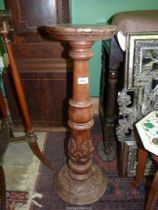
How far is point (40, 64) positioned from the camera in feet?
5.20

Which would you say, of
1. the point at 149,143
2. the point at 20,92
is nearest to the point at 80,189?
the point at 149,143

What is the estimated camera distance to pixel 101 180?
134 cm

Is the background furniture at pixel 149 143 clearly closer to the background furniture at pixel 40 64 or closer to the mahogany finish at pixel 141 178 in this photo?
the mahogany finish at pixel 141 178

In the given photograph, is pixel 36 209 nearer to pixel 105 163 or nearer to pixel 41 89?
pixel 105 163

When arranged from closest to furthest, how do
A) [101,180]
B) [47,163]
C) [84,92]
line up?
[84,92] < [101,180] < [47,163]

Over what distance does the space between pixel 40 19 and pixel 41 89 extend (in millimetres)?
517

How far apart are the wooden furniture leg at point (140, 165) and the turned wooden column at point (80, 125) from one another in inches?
7.9

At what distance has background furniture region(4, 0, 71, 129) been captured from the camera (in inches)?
54.8

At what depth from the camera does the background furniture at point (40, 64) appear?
4.57 feet

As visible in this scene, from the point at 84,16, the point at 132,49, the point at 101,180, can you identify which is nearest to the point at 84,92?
the point at 132,49

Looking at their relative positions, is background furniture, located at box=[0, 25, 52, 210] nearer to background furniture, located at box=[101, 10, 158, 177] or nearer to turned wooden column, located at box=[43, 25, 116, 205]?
turned wooden column, located at box=[43, 25, 116, 205]

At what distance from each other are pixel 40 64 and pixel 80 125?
740 millimetres

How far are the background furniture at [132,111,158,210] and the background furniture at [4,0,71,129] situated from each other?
74 centimetres

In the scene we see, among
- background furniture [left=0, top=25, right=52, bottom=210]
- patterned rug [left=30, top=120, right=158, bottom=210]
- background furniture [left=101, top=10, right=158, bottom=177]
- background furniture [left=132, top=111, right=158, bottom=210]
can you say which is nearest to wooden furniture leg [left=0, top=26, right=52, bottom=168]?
background furniture [left=0, top=25, right=52, bottom=210]
